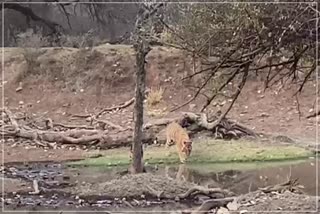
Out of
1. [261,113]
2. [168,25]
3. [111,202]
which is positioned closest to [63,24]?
[261,113]

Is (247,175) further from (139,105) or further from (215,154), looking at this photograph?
(139,105)

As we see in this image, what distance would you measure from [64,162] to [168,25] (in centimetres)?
1135

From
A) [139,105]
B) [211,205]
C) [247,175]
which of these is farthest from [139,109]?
[211,205]

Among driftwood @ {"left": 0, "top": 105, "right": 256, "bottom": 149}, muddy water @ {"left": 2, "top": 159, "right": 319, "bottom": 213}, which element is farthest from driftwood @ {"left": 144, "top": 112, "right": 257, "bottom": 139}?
muddy water @ {"left": 2, "top": 159, "right": 319, "bottom": 213}

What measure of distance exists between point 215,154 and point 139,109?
4006 millimetres

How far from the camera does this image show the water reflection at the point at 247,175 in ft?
44.1

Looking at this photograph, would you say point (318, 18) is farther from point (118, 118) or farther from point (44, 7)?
point (44, 7)

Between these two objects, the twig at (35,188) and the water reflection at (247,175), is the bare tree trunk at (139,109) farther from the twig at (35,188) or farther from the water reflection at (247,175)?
the twig at (35,188)

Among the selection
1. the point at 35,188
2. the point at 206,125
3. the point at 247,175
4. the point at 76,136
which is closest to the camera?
the point at 35,188

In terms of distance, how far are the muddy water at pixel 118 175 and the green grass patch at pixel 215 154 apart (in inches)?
17.5

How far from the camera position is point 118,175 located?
14.5 metres

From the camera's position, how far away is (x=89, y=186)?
13570 millimetres

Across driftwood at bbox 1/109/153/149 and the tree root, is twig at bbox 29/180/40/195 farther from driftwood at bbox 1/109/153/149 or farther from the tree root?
driftwood at bbox 1/109/153/149

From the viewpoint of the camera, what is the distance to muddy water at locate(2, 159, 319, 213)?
477 inches
